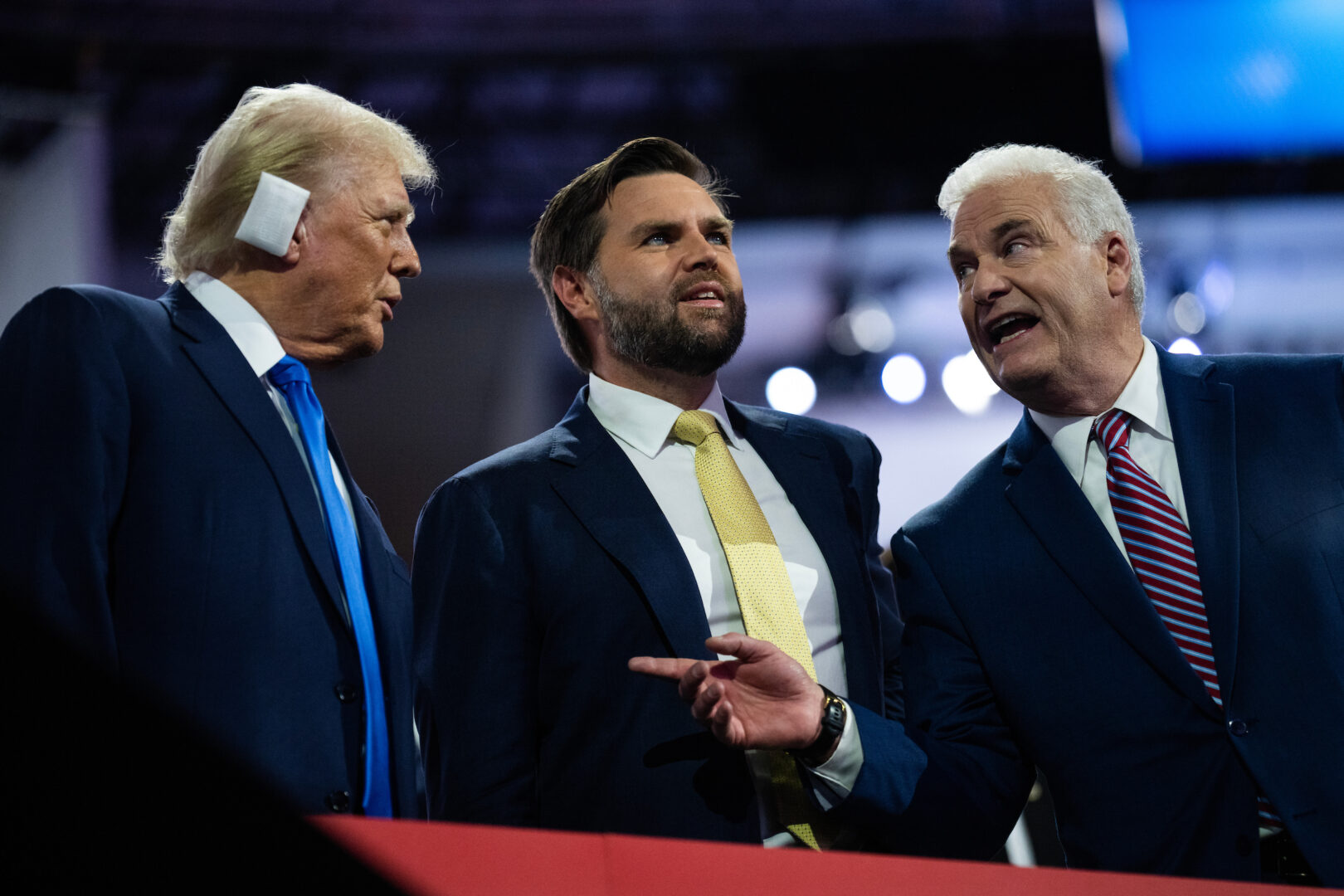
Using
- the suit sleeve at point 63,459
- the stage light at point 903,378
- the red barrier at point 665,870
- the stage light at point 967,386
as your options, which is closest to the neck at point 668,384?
the suit sleeve at point 63,459

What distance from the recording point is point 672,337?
234cm

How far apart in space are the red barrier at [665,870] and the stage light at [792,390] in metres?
8.47

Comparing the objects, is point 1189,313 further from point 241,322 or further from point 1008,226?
point 241,322

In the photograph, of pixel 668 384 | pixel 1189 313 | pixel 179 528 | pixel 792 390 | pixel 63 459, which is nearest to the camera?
pixel 63 459

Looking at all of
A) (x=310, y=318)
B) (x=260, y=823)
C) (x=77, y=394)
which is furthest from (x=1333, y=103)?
(x=260, y=823)

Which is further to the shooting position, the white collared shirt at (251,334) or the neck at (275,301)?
the neck at (275,301)

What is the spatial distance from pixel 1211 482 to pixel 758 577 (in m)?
0.77

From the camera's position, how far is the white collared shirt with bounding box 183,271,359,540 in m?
1.96

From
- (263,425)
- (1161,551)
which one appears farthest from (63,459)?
(1161,551)

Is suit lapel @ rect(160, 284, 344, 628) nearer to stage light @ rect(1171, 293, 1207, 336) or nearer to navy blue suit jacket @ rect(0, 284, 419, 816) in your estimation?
navy blue suit jacket @ rect(0, 284, 419, 816)

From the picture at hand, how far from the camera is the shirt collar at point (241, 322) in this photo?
1965 millimetres

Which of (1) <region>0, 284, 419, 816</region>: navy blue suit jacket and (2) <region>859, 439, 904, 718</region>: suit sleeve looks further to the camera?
(2) <region>859, 439, 904, 718</region>: suit sleeve

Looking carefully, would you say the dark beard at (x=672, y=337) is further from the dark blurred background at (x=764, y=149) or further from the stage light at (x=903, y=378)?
the stage light at (x=903, y=378)

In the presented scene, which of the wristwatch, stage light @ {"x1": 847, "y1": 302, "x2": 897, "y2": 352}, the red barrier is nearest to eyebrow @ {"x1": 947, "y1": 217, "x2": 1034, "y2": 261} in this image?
the wristwatch
